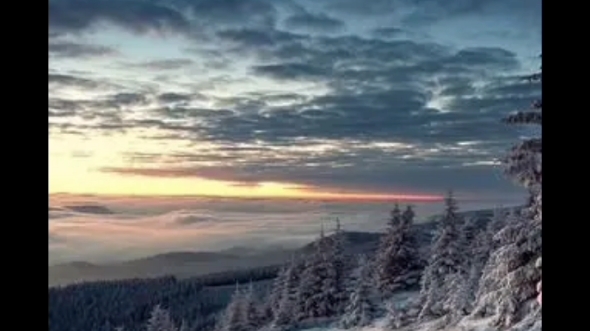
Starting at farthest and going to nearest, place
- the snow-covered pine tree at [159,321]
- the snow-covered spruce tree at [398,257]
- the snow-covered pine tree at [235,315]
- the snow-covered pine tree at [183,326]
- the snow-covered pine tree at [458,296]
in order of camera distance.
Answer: the snow-covered pine tree at [183,326], the snow-covered pine tree at [159,321], the snow-covered pine tree at [235,315], the snow-covered spruce tree at [398,257], the snow-covered pine tree at [458,296]

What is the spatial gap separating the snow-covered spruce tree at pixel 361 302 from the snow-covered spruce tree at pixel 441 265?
243cm

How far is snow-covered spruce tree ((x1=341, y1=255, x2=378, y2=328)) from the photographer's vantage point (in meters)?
30.8

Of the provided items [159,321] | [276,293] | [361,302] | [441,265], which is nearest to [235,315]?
[276,293]

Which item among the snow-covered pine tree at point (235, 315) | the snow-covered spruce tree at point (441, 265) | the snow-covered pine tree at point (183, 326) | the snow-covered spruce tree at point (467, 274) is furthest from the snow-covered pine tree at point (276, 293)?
the snow-covered pine tree at point (183, 326)

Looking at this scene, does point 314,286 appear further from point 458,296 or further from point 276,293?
point 458,296

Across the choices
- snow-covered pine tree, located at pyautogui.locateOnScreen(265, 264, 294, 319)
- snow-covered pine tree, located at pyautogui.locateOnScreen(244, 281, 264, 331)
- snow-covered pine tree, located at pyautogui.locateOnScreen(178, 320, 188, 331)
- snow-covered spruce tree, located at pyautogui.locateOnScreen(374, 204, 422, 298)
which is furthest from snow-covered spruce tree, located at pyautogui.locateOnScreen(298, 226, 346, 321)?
snow-covered pine tree, located at pyautogui.locateOnScreen(178, 320, 188, 331)

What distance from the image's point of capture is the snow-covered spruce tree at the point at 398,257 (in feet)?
102

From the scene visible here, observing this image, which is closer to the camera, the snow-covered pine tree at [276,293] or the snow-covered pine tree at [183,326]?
the snow-covered pine tree at [276,293]

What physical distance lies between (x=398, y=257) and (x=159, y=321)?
13.1 m

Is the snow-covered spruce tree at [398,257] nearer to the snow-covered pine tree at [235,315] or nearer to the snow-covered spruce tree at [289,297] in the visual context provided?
the snow-covered spruce tree at [289,297]
